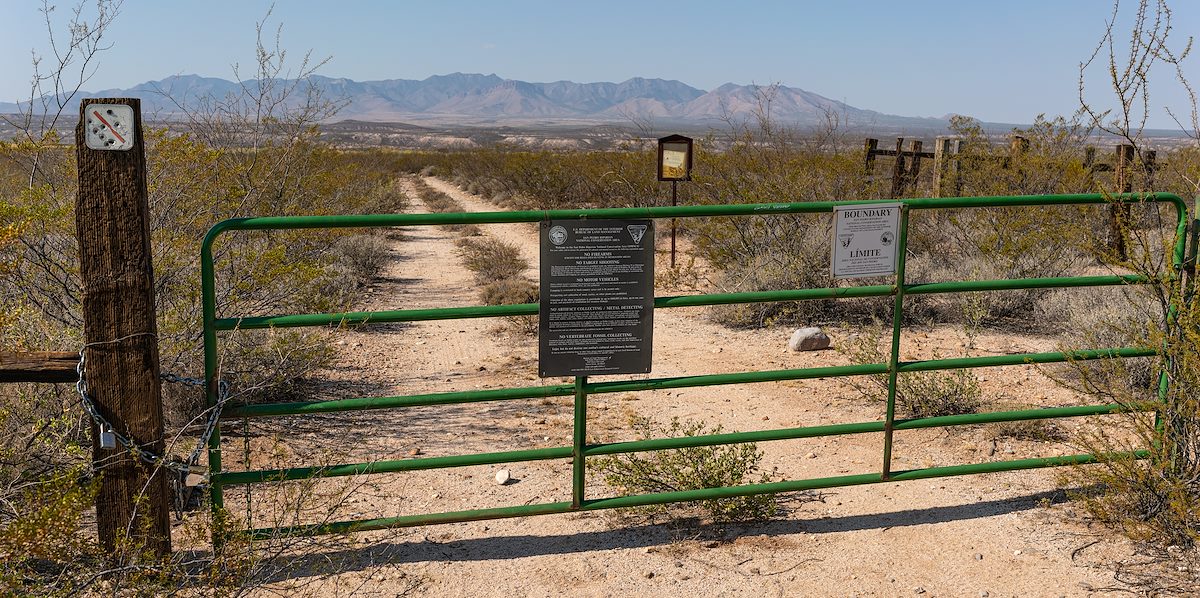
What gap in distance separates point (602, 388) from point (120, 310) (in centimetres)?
192

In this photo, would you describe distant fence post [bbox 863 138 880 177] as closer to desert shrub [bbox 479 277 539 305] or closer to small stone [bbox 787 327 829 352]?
desert shrub [bbox 479 277 539 305]

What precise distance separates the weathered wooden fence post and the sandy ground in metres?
0.50

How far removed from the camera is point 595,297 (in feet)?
14.1

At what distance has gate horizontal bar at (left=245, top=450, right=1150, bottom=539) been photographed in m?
4.08

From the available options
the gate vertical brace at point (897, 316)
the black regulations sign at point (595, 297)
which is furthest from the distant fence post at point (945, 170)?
the black regulations sign at point (595, 297)

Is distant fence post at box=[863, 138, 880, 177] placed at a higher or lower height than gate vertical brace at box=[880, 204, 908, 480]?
higher

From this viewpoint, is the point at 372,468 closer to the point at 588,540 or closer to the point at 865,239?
the point at 588,540

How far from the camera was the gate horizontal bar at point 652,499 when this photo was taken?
4.08 metres

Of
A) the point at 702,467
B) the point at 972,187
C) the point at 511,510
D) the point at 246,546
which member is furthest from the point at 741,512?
the point at 972,187

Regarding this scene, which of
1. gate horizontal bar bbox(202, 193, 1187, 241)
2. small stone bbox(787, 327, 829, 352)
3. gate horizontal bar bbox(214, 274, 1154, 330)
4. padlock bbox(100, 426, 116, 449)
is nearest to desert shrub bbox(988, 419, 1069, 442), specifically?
gate horizontal bar bbox(214, 274, 1154, 330)

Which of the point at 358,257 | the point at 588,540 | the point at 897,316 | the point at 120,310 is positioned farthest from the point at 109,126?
the point at 358,257

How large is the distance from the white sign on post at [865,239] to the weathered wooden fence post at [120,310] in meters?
2.86

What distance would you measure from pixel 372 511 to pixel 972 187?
9.97m

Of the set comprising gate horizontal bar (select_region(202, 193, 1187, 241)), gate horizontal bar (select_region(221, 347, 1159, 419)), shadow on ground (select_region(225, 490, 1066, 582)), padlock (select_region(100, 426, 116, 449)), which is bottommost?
shadow on ground (select_region(225, 490, 1066, 582))
